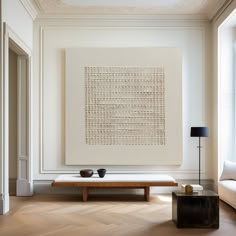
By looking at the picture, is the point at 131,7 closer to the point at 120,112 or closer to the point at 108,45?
the point at 108,45

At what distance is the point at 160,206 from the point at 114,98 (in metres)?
2.16

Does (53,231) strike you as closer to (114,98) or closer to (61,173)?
(61,173)

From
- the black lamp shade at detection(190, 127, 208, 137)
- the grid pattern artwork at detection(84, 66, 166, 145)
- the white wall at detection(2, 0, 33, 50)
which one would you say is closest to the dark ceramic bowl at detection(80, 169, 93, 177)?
the grid pattern artwork at detection(84, 66, 166, 145)

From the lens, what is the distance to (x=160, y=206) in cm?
557

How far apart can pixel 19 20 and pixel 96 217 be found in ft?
10.7

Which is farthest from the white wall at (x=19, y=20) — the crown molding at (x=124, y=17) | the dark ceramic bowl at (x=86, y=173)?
the dark ceramic bowl at (x=86, y=173)

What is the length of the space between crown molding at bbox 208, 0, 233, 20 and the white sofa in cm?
257

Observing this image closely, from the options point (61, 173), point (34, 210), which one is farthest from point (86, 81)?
point (34, 210)

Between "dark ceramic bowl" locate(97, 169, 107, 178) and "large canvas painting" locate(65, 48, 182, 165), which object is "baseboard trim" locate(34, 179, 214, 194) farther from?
"dark ceramic bowl" locate(97, 169, 107, 178)

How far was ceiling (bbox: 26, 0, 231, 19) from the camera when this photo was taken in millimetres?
6109

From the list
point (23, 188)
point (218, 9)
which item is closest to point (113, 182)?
point (23, 188)

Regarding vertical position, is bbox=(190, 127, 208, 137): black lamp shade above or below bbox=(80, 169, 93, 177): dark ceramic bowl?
above

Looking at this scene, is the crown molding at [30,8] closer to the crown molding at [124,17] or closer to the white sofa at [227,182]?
the crown molding at [124,17]

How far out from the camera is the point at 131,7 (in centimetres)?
637
